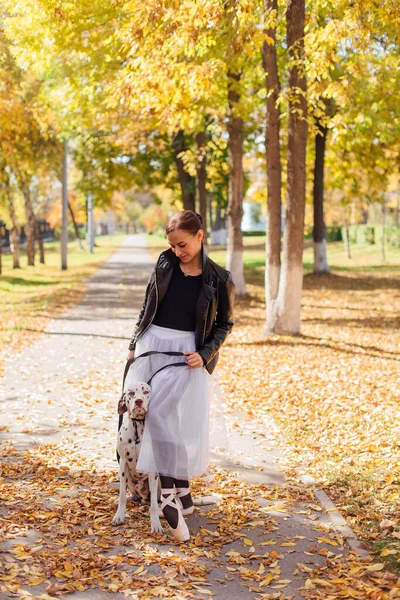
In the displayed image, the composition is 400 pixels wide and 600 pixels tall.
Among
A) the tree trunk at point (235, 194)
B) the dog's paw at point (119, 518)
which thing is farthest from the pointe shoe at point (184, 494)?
the tree trunk at point (235, 194)

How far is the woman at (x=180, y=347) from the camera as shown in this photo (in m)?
5.16

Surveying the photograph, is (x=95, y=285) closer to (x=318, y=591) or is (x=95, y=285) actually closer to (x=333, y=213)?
(x=318, y=591)

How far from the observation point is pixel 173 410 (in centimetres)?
523

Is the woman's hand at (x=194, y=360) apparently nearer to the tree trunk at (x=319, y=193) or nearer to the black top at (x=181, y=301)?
the black top at (x=181, y=301)

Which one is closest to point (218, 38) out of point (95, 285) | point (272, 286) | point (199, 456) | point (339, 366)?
point (272, 286)

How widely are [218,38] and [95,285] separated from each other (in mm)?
14743

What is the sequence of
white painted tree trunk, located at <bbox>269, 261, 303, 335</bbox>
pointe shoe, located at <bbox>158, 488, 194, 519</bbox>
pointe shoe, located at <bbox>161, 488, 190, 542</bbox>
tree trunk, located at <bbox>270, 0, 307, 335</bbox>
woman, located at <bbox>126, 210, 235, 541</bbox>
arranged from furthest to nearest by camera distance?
1. white painted tree trunk, located at <bbox>269, 261, 303, 335</bbox>
2. tree trunk, located at <bbox>270, 0, 307, 335</bbox>
3. pointe shoe, located at <bbox>158, 488, 194, 519</bbox>
4. woman, located at <bbox>126, 210, 235, 541</bbox>
5. pointe shoe, located at <bbox>161, 488, 190, 542</bbox>

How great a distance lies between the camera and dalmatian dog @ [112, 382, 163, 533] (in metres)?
5.13

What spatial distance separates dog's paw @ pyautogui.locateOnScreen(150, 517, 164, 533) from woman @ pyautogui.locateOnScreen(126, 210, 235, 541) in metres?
0.13

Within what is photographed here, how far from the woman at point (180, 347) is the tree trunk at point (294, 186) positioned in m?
7.73

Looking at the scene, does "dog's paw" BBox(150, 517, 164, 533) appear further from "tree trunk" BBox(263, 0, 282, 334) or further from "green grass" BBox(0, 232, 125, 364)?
"tree trunk" BBox(263, 0, 282, 334)

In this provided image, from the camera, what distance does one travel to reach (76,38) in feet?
52.3

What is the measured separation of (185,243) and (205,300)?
0.43 meters

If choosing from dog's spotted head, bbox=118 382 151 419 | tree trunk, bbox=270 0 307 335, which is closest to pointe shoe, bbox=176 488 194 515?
dog's spotted head, bbox=118 382 151 419
